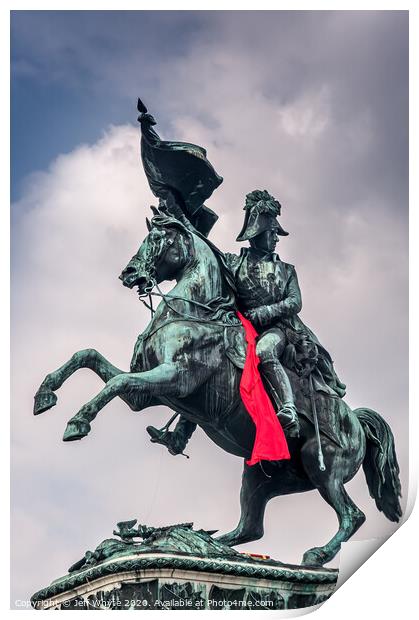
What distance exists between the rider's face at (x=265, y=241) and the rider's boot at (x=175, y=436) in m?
1.60

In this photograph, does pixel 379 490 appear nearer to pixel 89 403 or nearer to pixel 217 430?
pixel 217 430

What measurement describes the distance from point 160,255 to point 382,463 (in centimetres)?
270

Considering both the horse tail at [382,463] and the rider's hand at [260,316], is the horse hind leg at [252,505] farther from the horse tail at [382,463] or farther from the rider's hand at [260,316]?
the rider's hand at [260,316]

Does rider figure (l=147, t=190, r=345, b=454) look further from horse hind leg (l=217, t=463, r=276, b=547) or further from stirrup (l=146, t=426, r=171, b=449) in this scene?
horse hind leg (l=217, t=463, r=276, b=547)

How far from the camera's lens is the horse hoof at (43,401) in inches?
827

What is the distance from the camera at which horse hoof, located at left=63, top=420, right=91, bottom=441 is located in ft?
66.9

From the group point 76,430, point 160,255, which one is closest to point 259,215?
point 160,255

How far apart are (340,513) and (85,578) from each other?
236 cm

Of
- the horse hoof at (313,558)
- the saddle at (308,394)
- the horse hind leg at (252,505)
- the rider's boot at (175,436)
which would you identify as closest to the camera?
the horse hoof at (313,558)

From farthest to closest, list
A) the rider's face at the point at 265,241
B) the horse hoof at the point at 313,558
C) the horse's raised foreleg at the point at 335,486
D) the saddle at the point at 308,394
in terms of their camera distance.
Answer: the rider's face at the point at 265,241
the horse's raised foreleg at the point at 335,486
the saddle at the point at 308,394
the horse hoof at the point at 313,558

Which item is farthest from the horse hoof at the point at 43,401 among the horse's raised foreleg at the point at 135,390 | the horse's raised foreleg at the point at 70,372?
the horse's raised foreleg at the point at 135,390

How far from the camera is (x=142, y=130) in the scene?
21766 millimetres

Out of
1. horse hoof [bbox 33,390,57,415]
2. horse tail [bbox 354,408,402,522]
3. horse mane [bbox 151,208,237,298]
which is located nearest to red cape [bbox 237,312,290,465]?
horse mane [bbox 151,208,237,298]

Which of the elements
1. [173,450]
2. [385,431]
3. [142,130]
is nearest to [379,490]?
[385,431]
